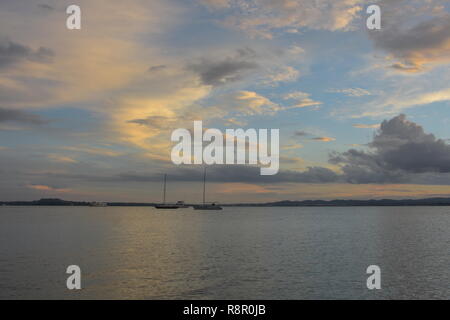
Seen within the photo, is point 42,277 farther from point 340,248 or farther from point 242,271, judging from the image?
point 340,248

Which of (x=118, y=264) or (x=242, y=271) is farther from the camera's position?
(x=118, y=264)

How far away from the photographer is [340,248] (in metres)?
74.4

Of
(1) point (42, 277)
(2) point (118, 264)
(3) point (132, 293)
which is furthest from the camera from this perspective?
(2) point (118, 264)

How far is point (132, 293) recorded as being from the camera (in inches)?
1516

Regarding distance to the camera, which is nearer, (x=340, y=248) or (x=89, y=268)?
(x=89, y=268)

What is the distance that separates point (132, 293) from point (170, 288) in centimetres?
409
